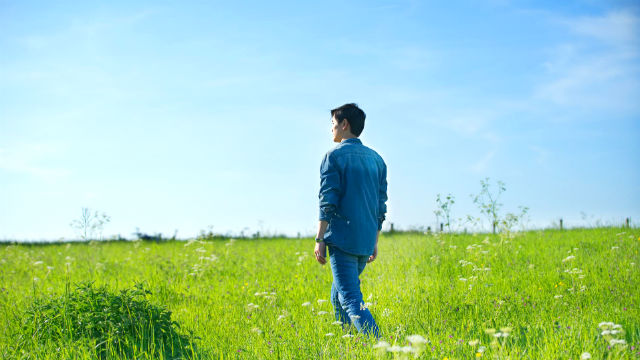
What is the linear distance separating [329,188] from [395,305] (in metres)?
2.49

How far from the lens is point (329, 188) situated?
527 centimetres

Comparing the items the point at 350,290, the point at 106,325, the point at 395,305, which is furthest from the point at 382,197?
the point at 106,325

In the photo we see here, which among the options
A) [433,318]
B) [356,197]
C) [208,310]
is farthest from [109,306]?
[433,318]

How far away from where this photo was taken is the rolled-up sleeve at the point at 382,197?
19.4 ft

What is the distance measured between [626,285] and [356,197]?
5929 millimetres

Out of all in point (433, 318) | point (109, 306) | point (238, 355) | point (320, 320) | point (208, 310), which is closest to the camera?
point (238, 355)

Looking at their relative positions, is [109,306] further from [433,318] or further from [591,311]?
[591,311]

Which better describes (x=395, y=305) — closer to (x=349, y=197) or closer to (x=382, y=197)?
(x=382, y=197)

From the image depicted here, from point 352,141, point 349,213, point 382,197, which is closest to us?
point 349,213

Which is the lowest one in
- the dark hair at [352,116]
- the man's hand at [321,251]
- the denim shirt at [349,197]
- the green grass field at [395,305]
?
the green grass field at [395,305]

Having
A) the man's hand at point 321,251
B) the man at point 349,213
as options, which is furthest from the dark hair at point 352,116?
the man's hand at point 321,251

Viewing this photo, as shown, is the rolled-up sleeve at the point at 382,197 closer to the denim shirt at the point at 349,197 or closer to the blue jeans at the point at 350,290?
the denim shirt at the point at 349,197

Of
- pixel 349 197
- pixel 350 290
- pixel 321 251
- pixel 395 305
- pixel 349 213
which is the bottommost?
pixel 395 305

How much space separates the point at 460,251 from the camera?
35.9ft
